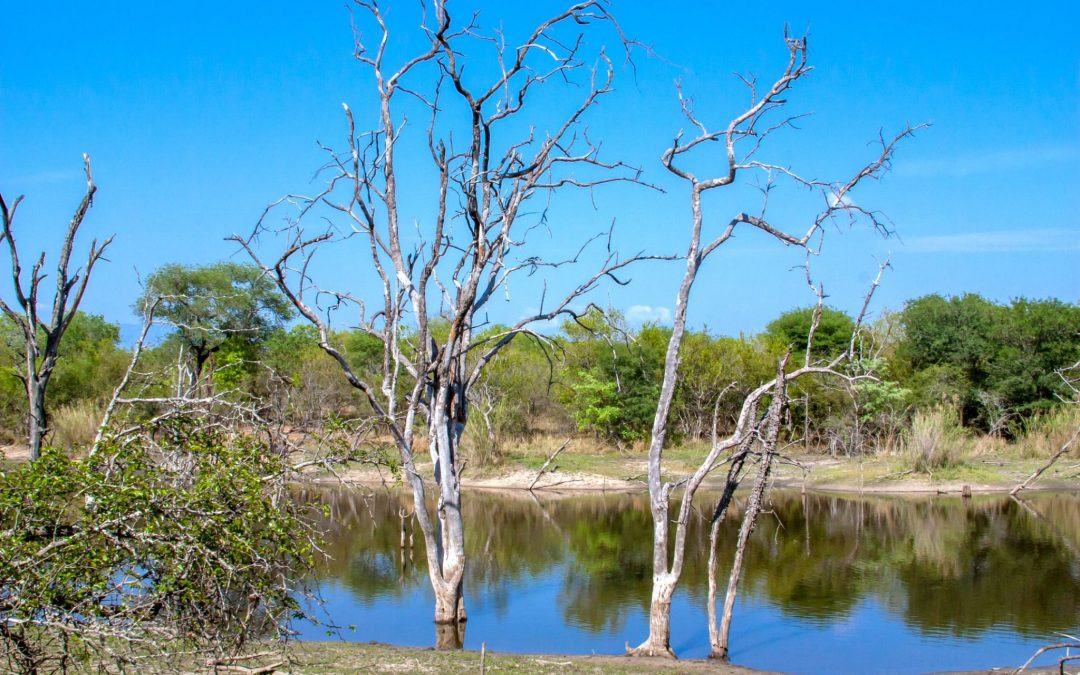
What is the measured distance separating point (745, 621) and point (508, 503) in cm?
1330

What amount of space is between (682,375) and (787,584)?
1578cm

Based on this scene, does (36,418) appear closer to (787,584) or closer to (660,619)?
(660,619)

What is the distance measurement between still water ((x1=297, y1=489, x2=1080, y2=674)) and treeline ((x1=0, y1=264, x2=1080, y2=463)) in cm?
611

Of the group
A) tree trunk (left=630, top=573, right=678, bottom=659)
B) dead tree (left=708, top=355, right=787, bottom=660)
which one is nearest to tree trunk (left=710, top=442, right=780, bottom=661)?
dead tree (left=708, top=355, right=787, bottom=660)

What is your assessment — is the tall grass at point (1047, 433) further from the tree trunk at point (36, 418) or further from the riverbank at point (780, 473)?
the tree trunk at point (36, 418)

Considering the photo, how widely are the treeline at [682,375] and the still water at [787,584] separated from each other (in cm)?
611

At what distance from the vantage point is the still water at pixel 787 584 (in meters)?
13.6

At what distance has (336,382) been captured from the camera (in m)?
38.6

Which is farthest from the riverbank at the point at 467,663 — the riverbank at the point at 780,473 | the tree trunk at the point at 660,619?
the riverbank at the point at 780,473

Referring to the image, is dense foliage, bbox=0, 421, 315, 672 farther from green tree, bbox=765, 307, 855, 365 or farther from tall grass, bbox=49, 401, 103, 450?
green tree, bbox=765, 307, 855, 365

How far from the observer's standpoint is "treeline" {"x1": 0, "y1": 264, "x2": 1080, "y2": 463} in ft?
105

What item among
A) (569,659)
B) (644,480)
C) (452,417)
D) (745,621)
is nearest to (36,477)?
(569,659)

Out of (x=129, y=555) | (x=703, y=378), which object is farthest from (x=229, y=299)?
(x=129, y=555)

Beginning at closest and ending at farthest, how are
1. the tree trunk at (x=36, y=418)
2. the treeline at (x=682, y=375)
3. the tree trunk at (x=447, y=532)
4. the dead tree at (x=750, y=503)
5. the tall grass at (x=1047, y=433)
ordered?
the tree trunk at (x=36, y=418), the dead tree at (x=750, y=503), the tree trunk at (x=447, y=532), the tall grass at (x=1047, y=433), the treeline at (x=682, y=375)
